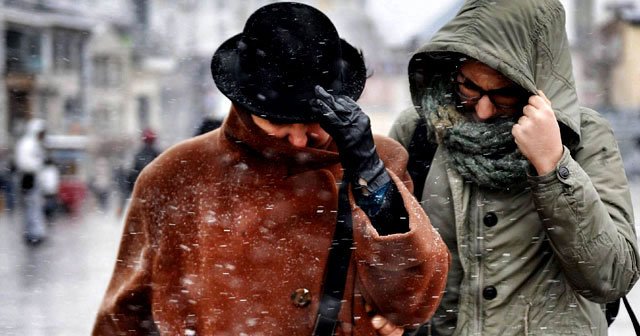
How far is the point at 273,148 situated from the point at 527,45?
678 millimetres

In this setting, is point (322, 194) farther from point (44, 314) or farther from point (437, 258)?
point (44, 314)

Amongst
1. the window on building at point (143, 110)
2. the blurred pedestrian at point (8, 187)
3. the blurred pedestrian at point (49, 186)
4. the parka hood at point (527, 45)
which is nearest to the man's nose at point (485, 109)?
the parka hood at point (527, 45)

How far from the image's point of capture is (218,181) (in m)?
2.38

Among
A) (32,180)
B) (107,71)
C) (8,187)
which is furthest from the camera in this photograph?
(107,71)

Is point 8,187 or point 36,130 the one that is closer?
point 36,130

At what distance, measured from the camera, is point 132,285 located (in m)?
2.41

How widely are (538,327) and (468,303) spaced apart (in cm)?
18

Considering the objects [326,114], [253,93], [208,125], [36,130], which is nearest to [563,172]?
[326,114]

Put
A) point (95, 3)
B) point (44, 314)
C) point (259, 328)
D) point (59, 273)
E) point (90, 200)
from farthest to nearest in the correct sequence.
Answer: point (95, 3), point (90, 200), point (59, 273), point (44, 314), point (259, 328)

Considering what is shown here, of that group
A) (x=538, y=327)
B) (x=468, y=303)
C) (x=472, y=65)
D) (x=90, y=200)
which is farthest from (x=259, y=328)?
(x=90, y=200)

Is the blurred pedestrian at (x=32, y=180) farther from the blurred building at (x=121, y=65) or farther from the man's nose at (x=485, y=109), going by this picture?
the man's nose at (x=485, y=109)

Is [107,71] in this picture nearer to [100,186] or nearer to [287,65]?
[100,186]

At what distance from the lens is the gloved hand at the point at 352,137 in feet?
6.64

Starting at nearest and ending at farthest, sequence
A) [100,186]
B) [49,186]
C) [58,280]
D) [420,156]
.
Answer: [420,156] < [58,280] < [49,186] < [100,186]
